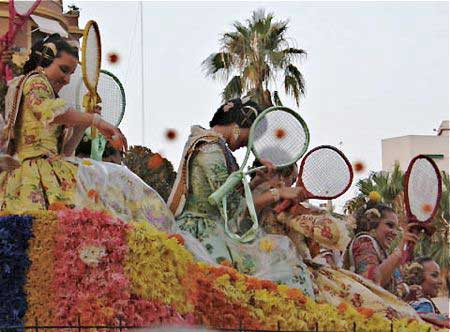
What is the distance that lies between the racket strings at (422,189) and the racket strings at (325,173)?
46 centimetres

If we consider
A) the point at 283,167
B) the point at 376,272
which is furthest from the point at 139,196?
the point at 376,272

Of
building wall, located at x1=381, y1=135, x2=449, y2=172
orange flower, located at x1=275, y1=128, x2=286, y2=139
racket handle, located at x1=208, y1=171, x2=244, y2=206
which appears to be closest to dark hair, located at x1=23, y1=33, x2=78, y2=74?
racket handle, located at x1=208, y1=171, x2=244, y2=206

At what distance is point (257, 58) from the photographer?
23.0 metres

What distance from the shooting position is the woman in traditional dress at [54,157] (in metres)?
7.35

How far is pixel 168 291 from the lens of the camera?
6539 mm

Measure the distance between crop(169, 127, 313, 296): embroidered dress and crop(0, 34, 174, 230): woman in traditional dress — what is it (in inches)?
16.6

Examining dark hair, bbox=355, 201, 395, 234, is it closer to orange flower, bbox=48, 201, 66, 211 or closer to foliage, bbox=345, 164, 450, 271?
orange flower, bbox=48, 201, 66, 211

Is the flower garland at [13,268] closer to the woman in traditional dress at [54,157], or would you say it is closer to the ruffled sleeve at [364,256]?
the woman in traditional dress at [54,157]

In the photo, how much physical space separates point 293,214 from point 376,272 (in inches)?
38.5

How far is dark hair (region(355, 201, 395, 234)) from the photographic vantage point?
9828 millimetres

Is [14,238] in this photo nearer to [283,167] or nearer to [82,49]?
[82,49]

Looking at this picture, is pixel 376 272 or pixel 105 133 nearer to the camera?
pixel 105 133

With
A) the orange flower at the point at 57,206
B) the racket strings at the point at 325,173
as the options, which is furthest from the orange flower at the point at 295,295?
the orange flower at the point at 57,206

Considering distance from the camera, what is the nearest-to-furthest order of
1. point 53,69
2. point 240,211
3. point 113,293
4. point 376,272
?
point 113,293 < point 53,69 < point 240,211 < point 376,272
